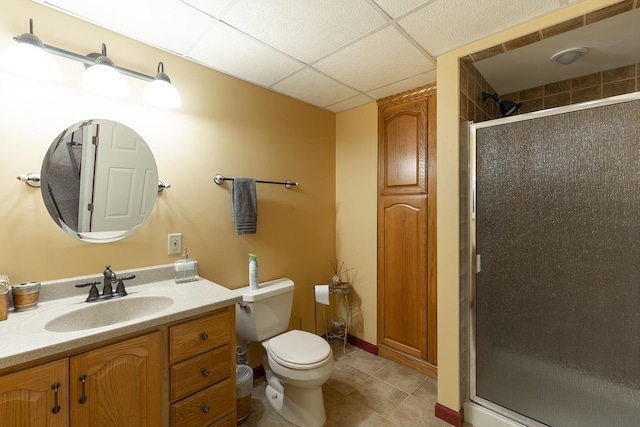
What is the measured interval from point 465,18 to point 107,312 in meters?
2.25

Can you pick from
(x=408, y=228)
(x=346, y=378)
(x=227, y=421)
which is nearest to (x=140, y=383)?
(x=227, y=421)

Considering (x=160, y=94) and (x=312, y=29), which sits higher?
(x=312, y=29)

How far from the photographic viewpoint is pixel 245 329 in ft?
5.99

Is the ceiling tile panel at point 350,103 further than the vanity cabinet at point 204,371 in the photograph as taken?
Yes

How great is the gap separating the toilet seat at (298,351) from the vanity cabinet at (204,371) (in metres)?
0.31

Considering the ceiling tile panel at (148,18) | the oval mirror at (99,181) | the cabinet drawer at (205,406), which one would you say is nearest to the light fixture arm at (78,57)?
the ceiling tile panel at (148,18)

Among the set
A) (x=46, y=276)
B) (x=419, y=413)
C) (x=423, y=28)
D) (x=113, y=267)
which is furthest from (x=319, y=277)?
(x=423, y=28)

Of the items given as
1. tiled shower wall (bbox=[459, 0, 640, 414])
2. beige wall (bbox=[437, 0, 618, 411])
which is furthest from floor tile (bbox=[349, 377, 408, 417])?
tiled shower wall (bbox=[459, 0, 640, 414])

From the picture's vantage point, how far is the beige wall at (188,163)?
1204mm

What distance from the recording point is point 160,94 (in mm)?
1493

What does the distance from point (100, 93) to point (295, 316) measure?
6.54 ft

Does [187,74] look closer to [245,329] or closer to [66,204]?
[66,204]

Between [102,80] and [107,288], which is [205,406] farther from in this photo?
[102,80]

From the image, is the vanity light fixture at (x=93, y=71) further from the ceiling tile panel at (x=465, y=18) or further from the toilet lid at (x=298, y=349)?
the toilet lid at (x=298, y=349)
